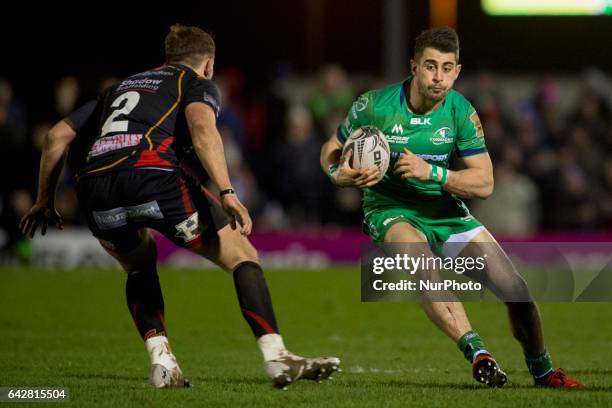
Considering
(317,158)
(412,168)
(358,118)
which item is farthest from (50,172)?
(317,158)

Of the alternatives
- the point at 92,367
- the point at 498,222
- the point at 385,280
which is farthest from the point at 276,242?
the point at 92,367

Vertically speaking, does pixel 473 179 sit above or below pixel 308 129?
above

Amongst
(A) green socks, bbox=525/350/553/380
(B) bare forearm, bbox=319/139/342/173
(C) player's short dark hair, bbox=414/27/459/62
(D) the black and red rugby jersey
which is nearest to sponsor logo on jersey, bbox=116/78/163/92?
(D) the black and red rugby jersey

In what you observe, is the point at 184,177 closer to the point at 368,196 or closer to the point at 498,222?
the point at 368,196

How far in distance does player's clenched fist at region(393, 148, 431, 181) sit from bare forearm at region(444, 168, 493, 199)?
24 cm

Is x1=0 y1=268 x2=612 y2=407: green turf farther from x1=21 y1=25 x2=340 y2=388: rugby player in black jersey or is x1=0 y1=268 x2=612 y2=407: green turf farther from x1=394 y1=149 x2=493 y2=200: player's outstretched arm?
x1=394 y1=149 x2=493 y2=200: player's outstretched arm

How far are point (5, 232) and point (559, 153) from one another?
28.1 ft

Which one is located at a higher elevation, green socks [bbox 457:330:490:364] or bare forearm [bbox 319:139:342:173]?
bare forearm [bbox 319:139:342:173]

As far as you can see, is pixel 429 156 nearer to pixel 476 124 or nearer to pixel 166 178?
pixel 476 124

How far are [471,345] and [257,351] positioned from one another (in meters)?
3.13

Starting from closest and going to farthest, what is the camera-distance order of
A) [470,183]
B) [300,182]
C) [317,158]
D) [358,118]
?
[470,183] → [358,118] → [317,158] → [300,182]

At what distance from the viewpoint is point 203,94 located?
7.92 m

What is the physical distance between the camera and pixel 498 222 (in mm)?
19422

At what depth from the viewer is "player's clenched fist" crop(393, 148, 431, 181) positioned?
7.96 m
